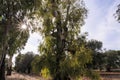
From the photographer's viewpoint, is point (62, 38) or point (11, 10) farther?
point (62, 38)

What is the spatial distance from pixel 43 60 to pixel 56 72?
1.85 meters

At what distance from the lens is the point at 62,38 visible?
88.2 feet

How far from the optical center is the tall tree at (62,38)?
26.1m

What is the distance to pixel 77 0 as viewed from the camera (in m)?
27.8

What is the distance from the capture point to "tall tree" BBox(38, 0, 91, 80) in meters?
26.1

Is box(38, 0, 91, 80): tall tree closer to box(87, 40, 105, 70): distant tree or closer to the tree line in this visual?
the tree line

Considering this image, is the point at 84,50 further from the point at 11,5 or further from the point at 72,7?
the point at 11,5

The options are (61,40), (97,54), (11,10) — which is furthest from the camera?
(97,54)

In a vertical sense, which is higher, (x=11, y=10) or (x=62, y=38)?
(x=11, y=10)

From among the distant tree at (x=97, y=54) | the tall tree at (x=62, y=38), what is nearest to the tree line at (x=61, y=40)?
the tall tree at (x=62, y=38)

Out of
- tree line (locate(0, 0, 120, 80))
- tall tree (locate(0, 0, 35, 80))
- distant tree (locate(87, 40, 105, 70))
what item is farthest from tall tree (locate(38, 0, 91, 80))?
distant tree (locate(87, 40, 105, 70))

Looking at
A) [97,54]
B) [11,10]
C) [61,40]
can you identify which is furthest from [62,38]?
[97,54]

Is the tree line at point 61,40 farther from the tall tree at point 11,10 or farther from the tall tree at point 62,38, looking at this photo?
the tall tree at point 11,10

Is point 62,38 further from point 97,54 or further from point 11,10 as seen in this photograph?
point 97,54
